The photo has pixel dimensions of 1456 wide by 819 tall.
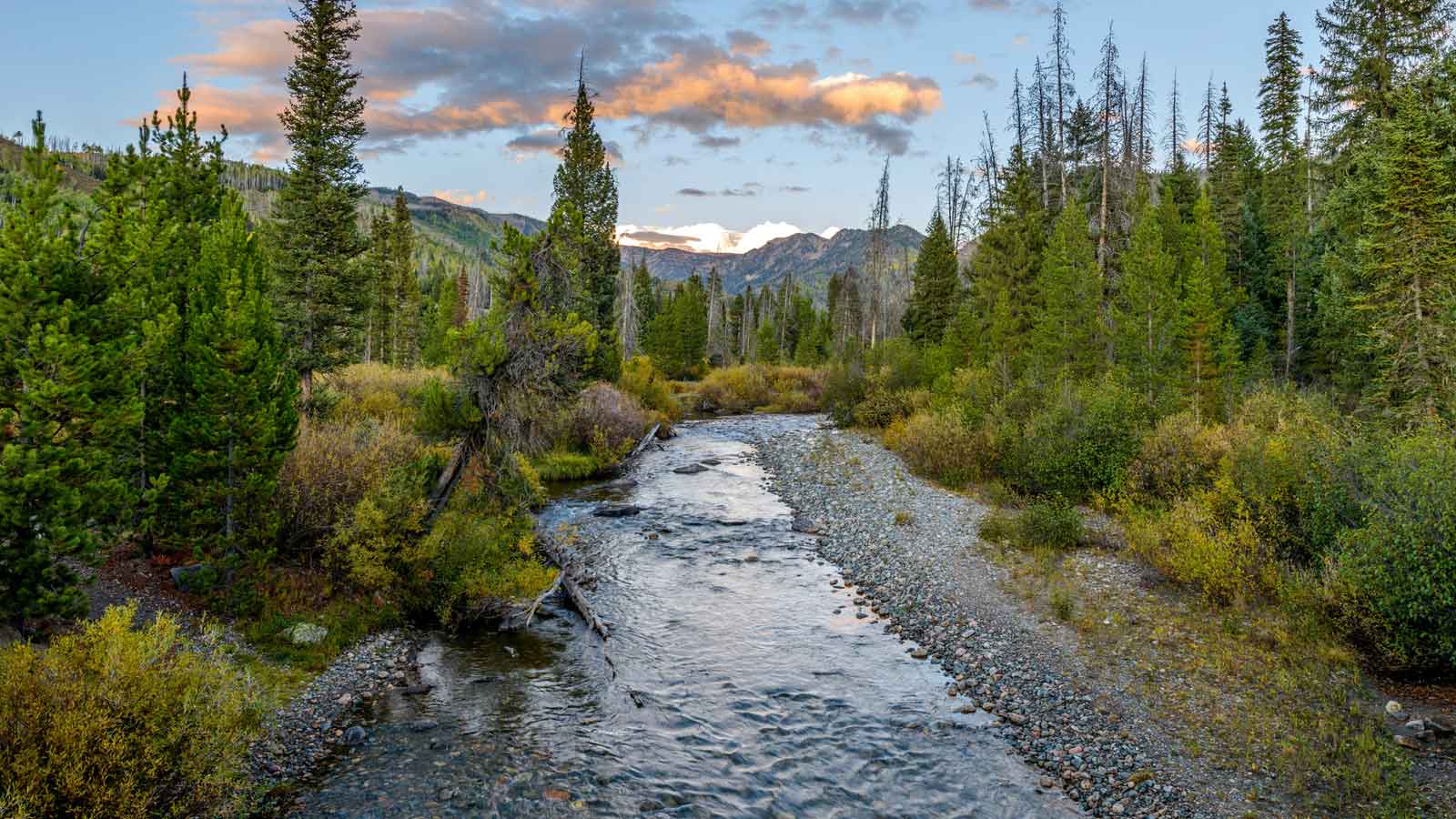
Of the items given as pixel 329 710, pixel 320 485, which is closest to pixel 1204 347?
pixel 320 485

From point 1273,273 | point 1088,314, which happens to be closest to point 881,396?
point 1088,314

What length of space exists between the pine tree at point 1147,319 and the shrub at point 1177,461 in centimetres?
942

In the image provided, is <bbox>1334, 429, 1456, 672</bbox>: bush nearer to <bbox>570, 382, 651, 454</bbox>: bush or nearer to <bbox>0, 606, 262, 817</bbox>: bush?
<bbox>0, 606, 262, 817</bbox>: bush

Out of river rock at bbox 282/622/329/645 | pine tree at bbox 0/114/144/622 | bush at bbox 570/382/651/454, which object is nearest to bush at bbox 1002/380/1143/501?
bush at bbox 570/382/651/454

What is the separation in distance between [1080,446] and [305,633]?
19343 mm

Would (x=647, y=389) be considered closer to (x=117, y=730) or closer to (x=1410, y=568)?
(x=1410, y=568)

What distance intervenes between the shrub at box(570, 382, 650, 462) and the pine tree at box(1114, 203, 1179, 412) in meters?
21.4

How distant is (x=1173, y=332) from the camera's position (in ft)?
93.3

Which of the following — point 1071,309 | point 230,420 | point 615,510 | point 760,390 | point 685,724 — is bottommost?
point 685,724

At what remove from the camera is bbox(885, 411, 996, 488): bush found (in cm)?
2366

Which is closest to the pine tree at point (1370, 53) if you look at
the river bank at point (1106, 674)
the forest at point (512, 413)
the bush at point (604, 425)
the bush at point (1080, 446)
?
the forest at point (512, 413)

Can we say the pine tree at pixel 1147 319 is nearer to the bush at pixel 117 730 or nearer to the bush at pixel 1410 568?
the bush at pixel 1410 568

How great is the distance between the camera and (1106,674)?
34.8 feet

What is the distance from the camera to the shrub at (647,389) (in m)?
42.1
